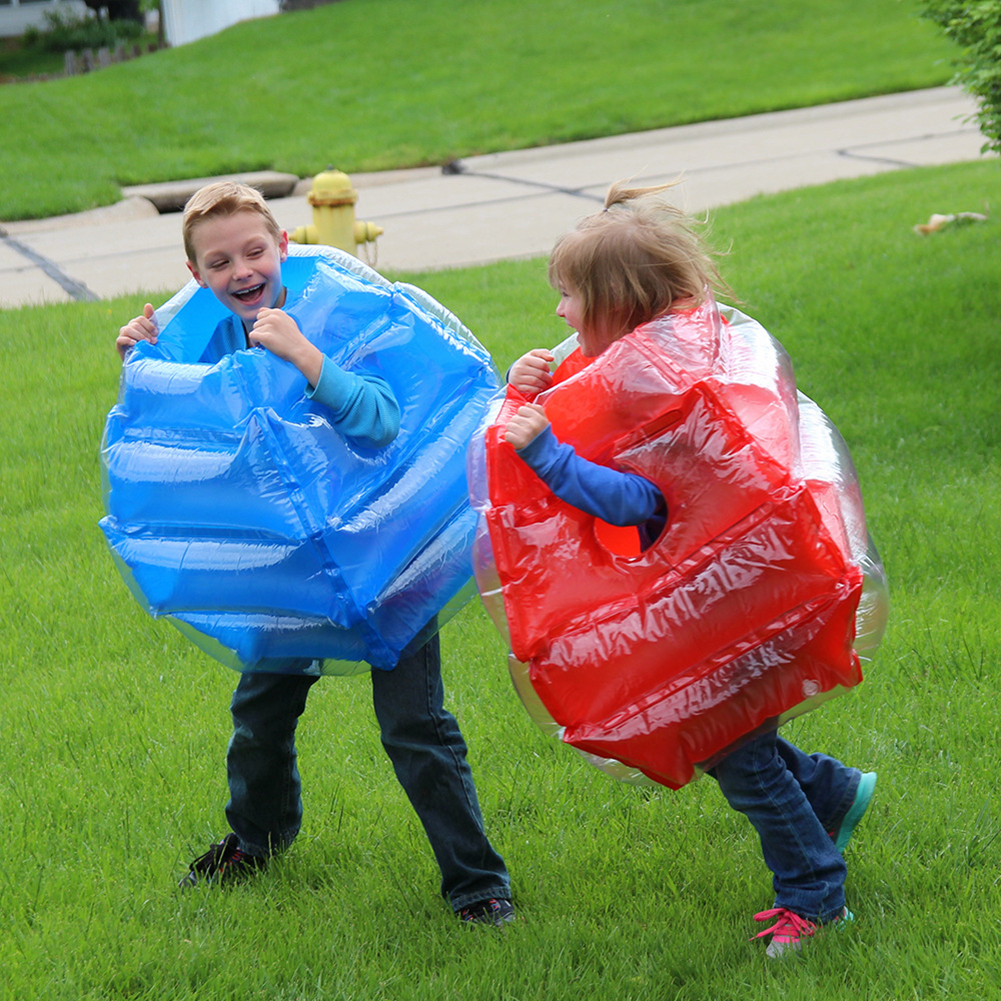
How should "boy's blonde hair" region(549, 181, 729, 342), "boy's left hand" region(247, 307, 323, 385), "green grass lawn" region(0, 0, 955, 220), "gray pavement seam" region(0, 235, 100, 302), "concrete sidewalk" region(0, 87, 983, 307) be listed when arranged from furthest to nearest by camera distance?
"green grass lawn" region(0, 0, 955, 220) → "concrete sidewalk" region(0, 87, 983, 307) → "gray pavement seam" region(0, 235, 100, 302) → "boy's left hand" region(247, 307, 323, 385) → "boy's blonde hair" region(549, 181, 729, 342)

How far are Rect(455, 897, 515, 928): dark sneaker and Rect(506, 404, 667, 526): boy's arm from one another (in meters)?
1.06

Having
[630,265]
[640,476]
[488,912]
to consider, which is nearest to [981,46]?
[630,265]

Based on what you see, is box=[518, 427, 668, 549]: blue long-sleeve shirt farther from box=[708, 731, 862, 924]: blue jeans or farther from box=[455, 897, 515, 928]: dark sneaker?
box=[455, 897, 515, 928]: dark sneaker

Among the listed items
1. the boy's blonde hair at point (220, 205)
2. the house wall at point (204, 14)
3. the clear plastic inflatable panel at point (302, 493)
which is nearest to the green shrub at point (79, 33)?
the house wall at point (204, 14)

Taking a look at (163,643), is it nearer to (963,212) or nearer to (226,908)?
(226,908)

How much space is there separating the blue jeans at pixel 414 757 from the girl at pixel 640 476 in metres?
0.61

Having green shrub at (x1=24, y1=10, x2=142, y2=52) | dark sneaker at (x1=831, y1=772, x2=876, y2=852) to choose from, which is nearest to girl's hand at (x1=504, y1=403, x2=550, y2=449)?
dark sneaker at (x1=831, y1=772, x2=876, y2=852)

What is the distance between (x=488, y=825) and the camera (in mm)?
3115

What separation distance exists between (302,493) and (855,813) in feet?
4.88

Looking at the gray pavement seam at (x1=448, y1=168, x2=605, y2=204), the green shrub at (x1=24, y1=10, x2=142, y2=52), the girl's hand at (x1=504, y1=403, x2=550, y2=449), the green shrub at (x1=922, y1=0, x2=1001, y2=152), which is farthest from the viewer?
the green shrub at (x1=24, y1=10, x2=142, y2=52)

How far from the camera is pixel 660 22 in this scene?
19.8 meters

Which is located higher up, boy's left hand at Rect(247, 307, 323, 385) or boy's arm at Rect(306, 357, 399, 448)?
boy's left hand at Rect(247, 307, 323, 385)

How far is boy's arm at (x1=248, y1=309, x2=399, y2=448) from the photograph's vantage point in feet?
8.09

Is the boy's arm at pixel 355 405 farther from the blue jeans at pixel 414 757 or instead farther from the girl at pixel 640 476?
the blue jeans at pixel 414 757
